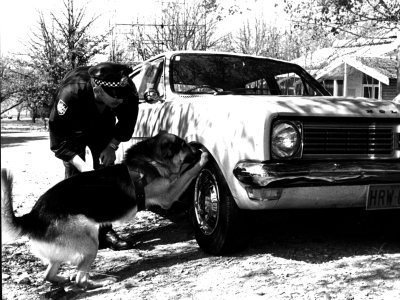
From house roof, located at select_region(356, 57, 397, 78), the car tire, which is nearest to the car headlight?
the car tire

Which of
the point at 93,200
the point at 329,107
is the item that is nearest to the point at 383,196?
the point at 329,107

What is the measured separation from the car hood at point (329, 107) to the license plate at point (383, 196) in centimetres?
56

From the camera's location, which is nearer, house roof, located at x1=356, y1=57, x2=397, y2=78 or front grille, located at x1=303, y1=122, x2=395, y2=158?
front grille, located at x1=303, y1=122, x2=395, y2=158

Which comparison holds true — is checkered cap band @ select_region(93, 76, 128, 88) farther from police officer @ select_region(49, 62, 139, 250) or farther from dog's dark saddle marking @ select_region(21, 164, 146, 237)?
dog's dark saddle marking @ select_region(21, 164, 146, 237)

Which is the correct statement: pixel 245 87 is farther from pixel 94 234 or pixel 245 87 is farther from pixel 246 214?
pixel 94 234

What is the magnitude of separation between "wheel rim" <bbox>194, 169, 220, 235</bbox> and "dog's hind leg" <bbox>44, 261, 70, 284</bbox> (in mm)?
1230

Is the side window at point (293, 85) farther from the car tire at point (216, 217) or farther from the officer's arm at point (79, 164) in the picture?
the officer's arm at point (79, 164)

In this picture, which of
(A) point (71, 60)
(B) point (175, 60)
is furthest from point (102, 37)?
(B) point (175, 60)

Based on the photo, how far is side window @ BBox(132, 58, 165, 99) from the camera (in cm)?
518

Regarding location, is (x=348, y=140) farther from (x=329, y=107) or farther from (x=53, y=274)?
(x=53, y=274)

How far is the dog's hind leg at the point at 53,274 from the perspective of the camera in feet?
11.7

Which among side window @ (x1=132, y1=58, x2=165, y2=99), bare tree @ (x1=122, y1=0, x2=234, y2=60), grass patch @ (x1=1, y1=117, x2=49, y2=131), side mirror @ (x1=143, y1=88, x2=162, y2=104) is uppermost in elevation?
bare tree @ (x1=122, y1=0, x2=234, y2=60)

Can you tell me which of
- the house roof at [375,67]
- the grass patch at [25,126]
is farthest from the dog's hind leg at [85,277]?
the grass patch at [25,126]

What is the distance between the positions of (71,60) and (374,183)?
20735 millimetres
